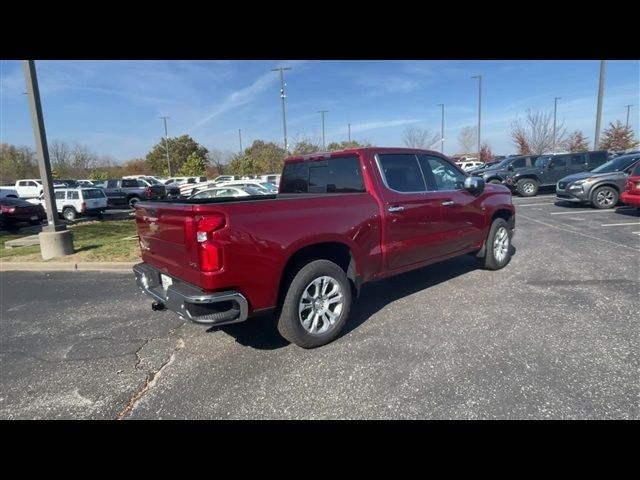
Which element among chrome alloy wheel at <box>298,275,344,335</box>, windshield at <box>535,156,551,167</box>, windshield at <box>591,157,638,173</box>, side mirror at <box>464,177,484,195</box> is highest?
windshield at <box>535,156,551,167</box>

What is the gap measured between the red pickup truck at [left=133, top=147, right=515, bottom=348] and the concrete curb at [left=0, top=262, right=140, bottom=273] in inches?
144

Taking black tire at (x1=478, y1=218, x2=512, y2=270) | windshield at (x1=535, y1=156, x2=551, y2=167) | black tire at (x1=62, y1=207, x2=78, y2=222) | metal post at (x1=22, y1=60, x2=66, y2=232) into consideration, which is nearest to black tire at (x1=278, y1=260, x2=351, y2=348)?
black tire at (x1=478, y1=218, x2=512, y2=270)

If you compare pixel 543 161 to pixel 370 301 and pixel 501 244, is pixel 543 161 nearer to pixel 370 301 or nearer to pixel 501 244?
pixel 501 244

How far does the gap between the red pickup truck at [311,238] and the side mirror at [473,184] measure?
0.05 ft

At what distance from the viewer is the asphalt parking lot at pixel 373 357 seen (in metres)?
2.67

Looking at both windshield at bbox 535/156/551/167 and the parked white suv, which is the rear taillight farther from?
windshield at bbox 535/156/551/167

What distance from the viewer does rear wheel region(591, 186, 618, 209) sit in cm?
1192

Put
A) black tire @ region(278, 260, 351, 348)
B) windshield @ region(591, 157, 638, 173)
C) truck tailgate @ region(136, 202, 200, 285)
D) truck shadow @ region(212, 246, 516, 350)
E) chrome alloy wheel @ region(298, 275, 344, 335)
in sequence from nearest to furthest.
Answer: truck tailgate @ region(136, 202, 200, 285) → black tire @ region(278, 260, 351, 348) → chrome alloy wheel @ region(298, 275, 344, 335) → truck shadow @ region(212, 246, 516, 350) → windshield @ region(591, 157, 638, 173)

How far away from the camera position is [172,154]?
6319cm

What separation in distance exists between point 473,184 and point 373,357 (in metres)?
3.00

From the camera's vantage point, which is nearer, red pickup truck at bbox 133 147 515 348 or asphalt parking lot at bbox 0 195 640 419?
asphalt parking lot at bbox 0 195 640 419

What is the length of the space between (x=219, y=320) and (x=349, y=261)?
1.53 meters

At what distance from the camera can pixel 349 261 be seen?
12.8 ft

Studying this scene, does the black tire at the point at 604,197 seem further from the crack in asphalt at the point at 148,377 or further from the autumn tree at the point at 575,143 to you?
the autumn tree at the point at 575,143
